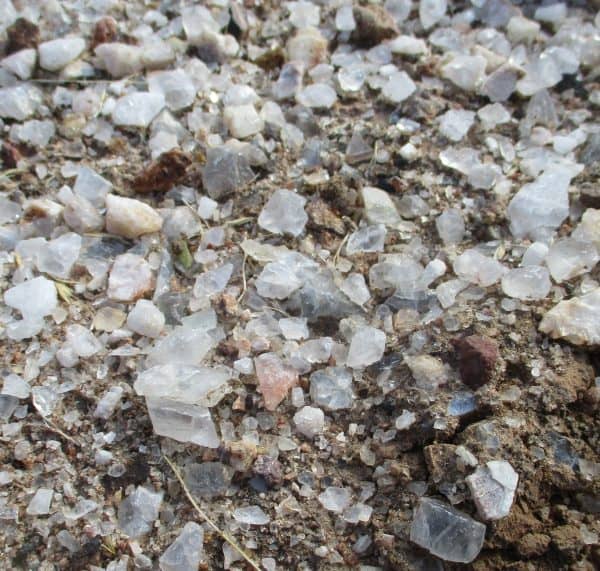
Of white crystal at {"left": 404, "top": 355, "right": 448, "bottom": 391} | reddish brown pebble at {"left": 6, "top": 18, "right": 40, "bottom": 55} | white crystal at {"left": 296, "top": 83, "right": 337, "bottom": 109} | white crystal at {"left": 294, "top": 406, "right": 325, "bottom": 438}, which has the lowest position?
Result: white crystal at {"left": 294, "top": 406, "right": 325, "bottom": 438}

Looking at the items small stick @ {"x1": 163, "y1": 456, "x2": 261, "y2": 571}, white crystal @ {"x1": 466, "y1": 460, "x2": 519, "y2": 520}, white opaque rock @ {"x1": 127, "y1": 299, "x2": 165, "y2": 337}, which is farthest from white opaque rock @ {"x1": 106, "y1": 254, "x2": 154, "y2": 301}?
white crystal @ {"x1": 466, "y1": 460, "x2": 519, "y2": 520}

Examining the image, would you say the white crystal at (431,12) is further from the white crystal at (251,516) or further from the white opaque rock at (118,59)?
the white crystal at (251,516)

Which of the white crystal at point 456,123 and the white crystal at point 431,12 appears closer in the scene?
the white crystal at point 456,123

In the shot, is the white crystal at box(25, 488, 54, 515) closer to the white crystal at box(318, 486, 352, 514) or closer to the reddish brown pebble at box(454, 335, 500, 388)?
the white crystal at box(318, 486, 352, 514)

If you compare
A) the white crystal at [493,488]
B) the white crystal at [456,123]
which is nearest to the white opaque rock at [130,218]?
the white crystal at [456,123]

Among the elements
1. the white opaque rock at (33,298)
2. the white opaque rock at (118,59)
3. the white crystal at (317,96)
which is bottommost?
the white opaque rock at (33,298)

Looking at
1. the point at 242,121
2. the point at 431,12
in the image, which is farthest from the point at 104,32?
the point at 431,12

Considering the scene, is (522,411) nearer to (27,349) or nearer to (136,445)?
(136,445)
